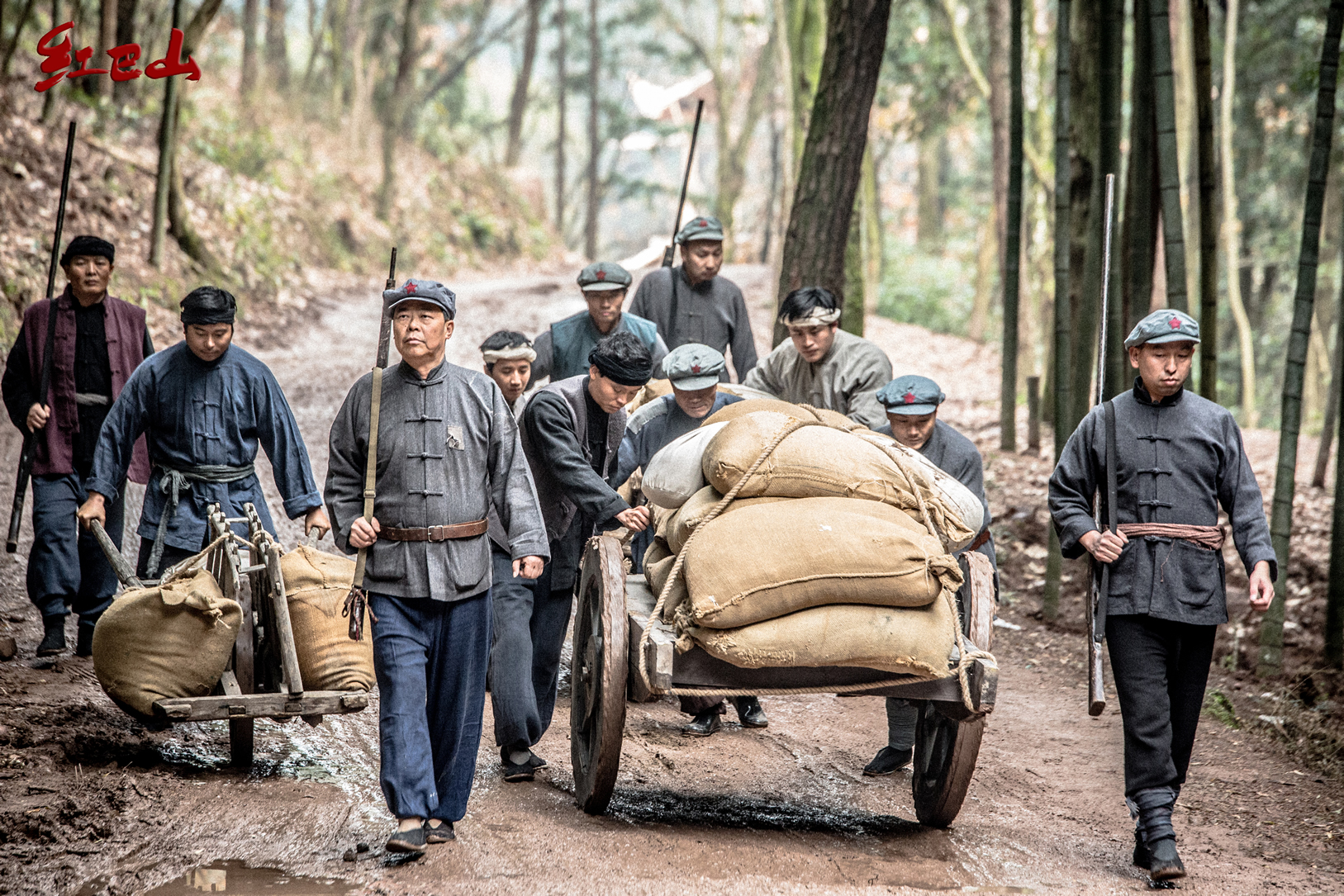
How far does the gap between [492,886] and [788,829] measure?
1.22m

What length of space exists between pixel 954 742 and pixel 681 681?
0.97m

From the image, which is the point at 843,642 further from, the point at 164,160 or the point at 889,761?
the point at 164,160

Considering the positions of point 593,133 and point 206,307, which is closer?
point 206,307

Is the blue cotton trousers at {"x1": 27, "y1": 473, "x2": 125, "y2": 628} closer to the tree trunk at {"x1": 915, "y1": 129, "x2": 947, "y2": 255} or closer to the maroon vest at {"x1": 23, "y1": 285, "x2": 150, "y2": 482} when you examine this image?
the maroon vest at {"x1": 23, "y1": 285, "x2": 150, "y2": 482}

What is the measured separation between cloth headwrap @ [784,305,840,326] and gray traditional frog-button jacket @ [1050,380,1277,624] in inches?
74.0

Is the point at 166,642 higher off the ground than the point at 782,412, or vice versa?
the point at 782,412

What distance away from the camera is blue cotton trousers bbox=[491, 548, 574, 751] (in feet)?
16.0

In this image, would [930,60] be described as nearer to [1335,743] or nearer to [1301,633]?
[1301,633]

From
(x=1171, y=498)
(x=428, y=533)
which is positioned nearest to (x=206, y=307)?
(x=428, y=533)

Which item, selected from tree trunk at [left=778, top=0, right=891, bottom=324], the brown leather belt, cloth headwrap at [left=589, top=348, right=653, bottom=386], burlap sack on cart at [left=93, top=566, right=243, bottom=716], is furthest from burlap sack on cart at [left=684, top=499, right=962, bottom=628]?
tree trunk at [left=778, top=0, right=891, bottom=324]

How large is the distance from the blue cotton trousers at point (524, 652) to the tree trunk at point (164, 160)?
27.5ft

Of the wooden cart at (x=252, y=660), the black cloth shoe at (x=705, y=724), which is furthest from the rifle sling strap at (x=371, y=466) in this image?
the black cloth shoe at (x=705, y=724)

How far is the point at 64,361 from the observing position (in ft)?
20.2

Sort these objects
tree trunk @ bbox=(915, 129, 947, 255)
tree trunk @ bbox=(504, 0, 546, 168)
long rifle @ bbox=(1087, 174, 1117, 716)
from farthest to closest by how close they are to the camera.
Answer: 1. tree trunk @ bbox=(504, 0, 546, 168)
2. tree trunk @ bbox=(915, 129, 947, 255)
3. long rifle @ bbox=(1087, 174, 1117, 716)
